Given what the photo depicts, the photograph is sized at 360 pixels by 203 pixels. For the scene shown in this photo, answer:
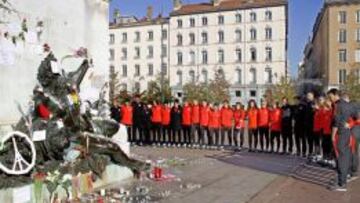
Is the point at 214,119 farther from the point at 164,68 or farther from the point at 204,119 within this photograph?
the point at 164,68

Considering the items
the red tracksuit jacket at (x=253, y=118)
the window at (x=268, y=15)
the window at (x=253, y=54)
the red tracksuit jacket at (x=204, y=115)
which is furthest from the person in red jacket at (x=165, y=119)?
the window at (x=268, y=15)

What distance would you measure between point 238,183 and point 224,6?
3385 inches

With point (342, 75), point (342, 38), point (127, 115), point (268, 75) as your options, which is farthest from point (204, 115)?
point (342, 38)

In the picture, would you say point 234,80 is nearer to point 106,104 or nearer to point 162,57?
point 162,57

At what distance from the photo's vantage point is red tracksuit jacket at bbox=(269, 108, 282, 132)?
18375 millimetres

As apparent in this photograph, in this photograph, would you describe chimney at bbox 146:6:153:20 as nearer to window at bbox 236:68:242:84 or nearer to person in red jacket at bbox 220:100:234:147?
window at bbox 236:68:242:84

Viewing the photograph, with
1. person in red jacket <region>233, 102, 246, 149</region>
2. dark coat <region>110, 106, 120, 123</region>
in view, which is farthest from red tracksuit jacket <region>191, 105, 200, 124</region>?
dark coat <region>110, 106, 120, 123</region>

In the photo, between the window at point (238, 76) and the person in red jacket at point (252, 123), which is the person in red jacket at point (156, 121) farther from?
the window at point (238, 76)

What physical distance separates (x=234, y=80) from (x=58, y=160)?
84.4 meters

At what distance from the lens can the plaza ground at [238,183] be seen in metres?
9.86

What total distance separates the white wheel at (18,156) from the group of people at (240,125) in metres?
8.28

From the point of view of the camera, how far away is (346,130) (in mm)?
11047

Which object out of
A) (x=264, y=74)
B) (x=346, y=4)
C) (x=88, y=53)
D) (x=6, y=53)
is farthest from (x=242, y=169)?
(x=346, y=4)

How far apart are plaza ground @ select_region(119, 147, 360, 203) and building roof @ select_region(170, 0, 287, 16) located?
3048 inches
